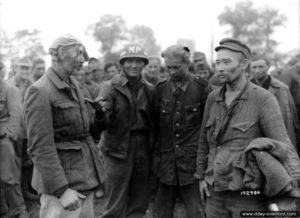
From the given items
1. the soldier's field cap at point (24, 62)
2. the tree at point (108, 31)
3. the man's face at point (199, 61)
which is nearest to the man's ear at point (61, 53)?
the soldier's field cap at point (24, 62)

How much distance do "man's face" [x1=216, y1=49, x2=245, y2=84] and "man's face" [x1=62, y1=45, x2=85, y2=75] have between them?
1.28 metres

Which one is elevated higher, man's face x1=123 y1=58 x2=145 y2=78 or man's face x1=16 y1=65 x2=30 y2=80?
man's face x1=123 y1=58 x2=145 y2=78

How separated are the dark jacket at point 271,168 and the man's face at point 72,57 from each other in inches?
66.8

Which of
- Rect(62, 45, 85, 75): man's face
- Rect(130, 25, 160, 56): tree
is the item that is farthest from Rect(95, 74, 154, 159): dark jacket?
Rect(130, 25, 160, 56): tree

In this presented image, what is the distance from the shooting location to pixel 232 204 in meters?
3.46

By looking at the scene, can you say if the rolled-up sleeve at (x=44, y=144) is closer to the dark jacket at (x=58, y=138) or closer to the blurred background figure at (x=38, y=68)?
the dark jacket at (x=58, y=138)

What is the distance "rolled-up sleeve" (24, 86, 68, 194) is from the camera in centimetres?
321

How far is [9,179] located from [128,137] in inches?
82.5

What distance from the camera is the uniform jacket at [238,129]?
11.0ft

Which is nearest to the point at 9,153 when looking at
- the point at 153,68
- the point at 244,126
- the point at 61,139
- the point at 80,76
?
the point at 61,139

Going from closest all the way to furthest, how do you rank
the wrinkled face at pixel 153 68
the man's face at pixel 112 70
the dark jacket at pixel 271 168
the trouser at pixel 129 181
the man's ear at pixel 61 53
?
the dark jacket at pixel 271 168 → the man's ear at pixel 61 53 → the trouser at pixel 129 181 → the wrinkled face at pixel 153 68 → the man's face at pixel 112 70

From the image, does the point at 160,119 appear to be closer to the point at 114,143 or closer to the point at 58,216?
the point at 114,143

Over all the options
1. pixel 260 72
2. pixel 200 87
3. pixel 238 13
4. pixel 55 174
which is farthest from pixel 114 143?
pixel 238 13

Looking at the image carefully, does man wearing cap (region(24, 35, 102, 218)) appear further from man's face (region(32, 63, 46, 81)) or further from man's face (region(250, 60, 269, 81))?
man's face (region(32, 63, 46, 81))
